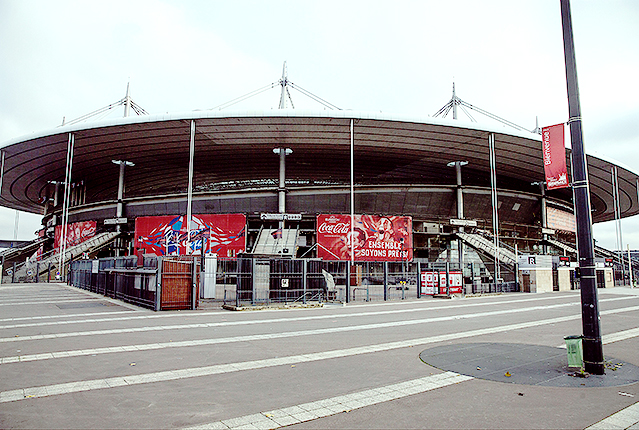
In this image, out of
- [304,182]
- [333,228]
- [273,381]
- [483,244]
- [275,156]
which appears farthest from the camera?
[304,182]

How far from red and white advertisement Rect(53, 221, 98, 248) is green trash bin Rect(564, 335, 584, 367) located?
58817 mm

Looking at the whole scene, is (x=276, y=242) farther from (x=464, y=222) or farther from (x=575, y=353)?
(x=575, y=353)

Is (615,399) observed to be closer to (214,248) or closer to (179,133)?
(179,133)

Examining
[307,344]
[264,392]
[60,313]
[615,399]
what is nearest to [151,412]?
[264,392]

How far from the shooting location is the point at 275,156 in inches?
2045

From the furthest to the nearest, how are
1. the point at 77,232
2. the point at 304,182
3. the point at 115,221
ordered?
the point at 304,182
the point at 77,232
the point at 115,221

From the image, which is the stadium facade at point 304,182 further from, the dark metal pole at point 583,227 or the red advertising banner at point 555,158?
the dark metal pole at point 583,227

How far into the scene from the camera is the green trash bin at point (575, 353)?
7.75 meters

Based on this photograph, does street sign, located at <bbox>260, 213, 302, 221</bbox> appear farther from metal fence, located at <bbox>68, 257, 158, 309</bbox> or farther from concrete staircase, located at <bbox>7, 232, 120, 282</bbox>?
metal fence, located at <bbox>68, 257, 158, 309</bbox>

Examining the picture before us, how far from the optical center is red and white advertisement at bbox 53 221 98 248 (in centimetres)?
5697

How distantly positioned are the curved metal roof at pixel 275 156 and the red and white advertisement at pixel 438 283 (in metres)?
16.5

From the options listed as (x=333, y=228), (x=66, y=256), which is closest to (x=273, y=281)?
(x=333, y=228)

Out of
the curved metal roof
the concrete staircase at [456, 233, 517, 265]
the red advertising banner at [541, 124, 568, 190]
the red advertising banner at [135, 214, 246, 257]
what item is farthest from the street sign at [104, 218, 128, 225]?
the red advertising banner at [541, 124, 568, 190]

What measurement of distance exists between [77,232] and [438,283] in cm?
4966
